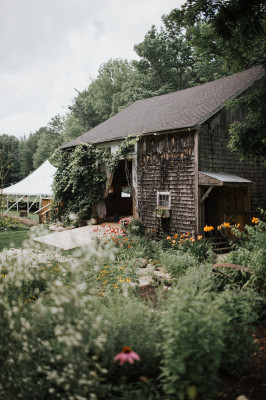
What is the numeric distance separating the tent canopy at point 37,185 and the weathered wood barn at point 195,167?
24.2 ft

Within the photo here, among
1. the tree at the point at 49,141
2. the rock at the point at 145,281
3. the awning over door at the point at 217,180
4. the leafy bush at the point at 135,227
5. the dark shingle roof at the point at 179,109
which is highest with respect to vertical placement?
the tree at the point at 49,141

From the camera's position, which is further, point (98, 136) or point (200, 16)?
point (98, 136)

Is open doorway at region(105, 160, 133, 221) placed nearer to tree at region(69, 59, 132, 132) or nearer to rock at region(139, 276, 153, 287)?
rock at region(139, 276, 153, 287)

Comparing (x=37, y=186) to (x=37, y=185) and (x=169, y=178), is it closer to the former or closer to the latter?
(x=37, y=185)

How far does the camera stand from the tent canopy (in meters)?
17.4

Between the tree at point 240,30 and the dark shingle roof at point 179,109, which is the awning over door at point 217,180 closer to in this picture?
the tree at point 240,30

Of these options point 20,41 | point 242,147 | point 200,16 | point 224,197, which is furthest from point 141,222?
point 20,41

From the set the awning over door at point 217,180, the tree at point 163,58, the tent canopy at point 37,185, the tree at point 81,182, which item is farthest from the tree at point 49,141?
the awning over door at point 217,180

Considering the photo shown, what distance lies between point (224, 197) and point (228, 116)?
279 centimetres

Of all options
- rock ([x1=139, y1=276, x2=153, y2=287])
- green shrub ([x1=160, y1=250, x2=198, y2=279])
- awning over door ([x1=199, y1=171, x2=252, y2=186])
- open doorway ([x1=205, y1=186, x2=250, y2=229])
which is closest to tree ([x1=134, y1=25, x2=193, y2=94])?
open doorway ([x1=205, y1=186, x2=250, y2=229])

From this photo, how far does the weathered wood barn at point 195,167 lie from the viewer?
9047 mm

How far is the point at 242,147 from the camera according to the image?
757cm

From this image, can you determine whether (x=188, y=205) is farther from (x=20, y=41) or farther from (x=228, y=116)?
(x=20, y=41)

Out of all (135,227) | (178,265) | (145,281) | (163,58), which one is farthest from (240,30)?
(163,58)
